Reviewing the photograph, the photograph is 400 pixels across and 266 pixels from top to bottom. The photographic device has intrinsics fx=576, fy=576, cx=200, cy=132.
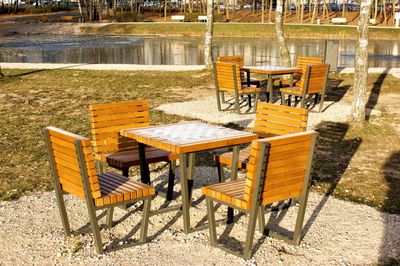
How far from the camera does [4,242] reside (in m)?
5.48

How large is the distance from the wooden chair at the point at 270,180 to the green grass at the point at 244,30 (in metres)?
41.3

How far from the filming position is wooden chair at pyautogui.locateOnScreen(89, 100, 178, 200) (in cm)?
649

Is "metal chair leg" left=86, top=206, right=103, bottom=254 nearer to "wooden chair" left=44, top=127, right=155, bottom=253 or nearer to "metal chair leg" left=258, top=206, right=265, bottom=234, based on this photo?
"wooden chair" left=44, top=127, right=155, bottom=253

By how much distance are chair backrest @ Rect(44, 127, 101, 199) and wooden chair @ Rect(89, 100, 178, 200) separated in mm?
1090

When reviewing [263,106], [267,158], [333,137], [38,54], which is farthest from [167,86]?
[38,54]

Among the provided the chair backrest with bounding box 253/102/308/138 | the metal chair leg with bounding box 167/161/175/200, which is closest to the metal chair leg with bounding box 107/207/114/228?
the metal chair leg with bounding box 167/161/175/200

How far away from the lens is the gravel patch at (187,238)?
5078 mm

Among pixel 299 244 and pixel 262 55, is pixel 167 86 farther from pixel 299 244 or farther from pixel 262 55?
pixel 262 55

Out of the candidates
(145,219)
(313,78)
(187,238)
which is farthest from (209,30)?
(145,219)

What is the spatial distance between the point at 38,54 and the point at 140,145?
2502 cm

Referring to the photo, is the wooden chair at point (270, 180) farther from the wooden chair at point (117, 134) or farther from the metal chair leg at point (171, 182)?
the wooden chair at point (117, 134)

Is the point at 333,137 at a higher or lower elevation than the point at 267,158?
lower

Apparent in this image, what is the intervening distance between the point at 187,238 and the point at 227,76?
684 cm

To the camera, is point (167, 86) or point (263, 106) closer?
point (263, 106)
